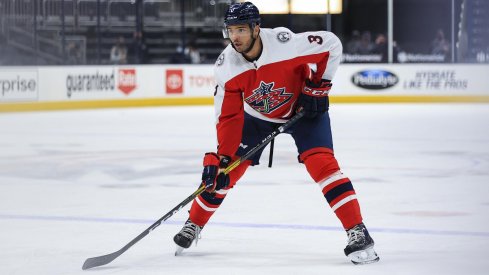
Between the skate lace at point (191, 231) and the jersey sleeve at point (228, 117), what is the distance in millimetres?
338

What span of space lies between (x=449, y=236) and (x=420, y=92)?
12262mm

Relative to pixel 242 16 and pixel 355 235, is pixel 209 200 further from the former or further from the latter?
pixel 242 16

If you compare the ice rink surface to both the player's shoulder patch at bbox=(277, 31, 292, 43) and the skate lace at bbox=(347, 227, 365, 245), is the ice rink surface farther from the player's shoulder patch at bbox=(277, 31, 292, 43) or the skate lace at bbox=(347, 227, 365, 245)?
the player's shoulder patch at bbox=(277, 31, 292, 43)

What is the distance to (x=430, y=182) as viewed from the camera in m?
6.15

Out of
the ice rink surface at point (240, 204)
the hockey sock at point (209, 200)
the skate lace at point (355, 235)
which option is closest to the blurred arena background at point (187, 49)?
the ice rink surface at point (240, 204)

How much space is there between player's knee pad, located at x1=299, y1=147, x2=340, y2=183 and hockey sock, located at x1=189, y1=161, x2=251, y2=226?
0.96 feet

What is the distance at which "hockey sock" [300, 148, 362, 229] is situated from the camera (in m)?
3.63

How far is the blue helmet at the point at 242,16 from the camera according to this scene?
11.6ft

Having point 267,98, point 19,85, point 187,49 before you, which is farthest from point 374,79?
point 267,98

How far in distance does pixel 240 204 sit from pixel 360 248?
1739 millimetres

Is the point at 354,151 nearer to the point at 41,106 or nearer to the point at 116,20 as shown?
the point at 41,106

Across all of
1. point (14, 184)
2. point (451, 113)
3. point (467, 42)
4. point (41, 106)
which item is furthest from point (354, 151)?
point (467, 42)

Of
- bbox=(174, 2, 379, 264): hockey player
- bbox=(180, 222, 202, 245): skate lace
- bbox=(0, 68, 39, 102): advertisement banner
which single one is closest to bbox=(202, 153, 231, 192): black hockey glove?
bbox=(174, 2, 379, 264): hockey player

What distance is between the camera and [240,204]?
17.1 ft
